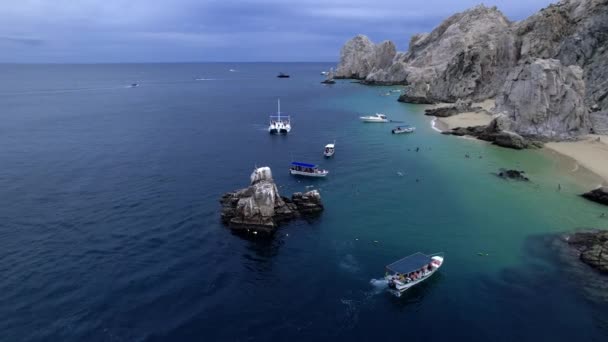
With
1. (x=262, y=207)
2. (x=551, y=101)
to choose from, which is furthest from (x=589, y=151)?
(x=262, y=207)

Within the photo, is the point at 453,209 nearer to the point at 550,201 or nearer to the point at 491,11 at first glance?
the point at 550,201

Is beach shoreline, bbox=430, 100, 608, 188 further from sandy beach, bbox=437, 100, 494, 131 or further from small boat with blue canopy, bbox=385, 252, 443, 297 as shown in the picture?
small boat with blue canopy, bbox=385, 252, 443, 297

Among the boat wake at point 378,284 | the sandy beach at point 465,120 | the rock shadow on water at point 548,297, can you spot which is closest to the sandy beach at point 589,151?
the sandy beach at point 465,120

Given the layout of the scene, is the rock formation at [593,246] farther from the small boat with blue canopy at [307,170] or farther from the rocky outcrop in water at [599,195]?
the small boat with blue canopy at [307,170]

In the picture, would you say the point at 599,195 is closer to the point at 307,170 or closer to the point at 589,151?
the point at 589,151

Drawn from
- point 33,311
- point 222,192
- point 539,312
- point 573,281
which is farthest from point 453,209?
point 33,311
